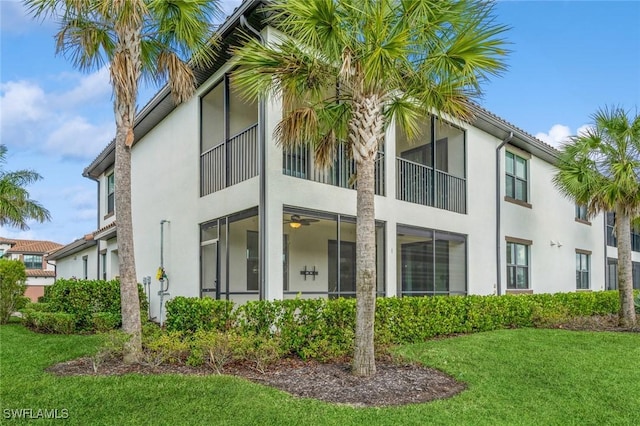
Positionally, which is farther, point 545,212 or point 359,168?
point 545,212

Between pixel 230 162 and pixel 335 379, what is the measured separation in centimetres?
557

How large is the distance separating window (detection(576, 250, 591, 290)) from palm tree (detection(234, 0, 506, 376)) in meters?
14.8

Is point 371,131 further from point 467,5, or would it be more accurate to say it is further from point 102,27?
point 102,27

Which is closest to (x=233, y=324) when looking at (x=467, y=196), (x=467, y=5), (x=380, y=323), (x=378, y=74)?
(x=380, y=323)

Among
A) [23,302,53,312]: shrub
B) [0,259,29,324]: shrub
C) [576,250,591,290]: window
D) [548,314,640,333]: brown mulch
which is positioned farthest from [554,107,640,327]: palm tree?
[0,259,29,324]: shrub

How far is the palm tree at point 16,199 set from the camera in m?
18.6

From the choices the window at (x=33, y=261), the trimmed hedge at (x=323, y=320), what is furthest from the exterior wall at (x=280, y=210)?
the window at (x=33, y=261)

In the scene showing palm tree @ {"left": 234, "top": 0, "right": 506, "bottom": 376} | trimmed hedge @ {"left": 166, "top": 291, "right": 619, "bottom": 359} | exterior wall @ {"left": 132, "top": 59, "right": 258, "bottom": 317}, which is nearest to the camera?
palm tree @ {"left": 234, "top": 0, "right": 506, "bottom": 376}

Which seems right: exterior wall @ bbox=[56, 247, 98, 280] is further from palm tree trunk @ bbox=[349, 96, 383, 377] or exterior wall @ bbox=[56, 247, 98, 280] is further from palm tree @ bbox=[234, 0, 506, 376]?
palm tree trunk @ bbox=[349, 96, 383, 377]

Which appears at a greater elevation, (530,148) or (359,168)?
(530,148)

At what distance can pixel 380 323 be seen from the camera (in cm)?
A: 917

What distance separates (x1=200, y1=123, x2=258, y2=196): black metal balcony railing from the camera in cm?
964

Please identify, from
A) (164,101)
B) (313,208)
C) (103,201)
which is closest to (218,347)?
(313,208)

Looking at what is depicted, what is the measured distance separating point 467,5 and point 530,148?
10938 mm
